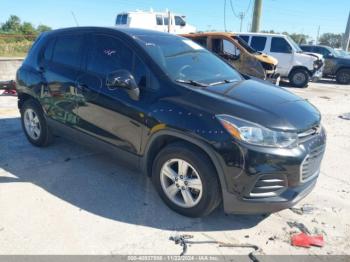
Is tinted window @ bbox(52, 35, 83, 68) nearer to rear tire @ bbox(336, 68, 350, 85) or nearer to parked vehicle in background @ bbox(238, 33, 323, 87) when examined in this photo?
parked vehicle in background @ bbox(238, 33, 323, 87)

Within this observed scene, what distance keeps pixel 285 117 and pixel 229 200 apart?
0.92 m

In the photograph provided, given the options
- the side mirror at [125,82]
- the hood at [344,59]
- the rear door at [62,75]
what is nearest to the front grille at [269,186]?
the side mirror at [125,82]

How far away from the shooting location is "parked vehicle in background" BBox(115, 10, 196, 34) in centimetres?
2088

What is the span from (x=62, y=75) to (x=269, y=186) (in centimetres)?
294

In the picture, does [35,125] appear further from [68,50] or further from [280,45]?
[280,45]

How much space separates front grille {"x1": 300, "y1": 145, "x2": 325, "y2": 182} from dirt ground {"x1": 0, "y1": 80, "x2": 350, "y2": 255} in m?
0.55

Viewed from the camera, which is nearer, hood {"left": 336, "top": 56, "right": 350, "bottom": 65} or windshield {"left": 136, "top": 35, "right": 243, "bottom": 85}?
windshield {"left": 136, "top": 35, "right": 243, "bottom": 85}

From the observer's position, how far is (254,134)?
9.64 feet

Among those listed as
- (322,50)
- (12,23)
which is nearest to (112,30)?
(322,50)

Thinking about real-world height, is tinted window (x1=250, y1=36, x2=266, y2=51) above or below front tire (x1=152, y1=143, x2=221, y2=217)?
above

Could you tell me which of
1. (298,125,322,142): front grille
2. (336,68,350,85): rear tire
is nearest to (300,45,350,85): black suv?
(336,68,350,85): rear tire

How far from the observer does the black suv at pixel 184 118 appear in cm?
296

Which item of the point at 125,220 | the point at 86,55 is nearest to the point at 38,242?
the point at 125,220

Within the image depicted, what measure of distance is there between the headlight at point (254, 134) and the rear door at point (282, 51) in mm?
11217
